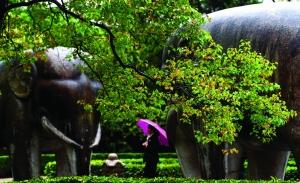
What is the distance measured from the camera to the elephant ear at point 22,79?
31.4 feet

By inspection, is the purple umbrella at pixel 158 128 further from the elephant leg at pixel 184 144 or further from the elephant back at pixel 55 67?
the elephant leg at pixel 184 144

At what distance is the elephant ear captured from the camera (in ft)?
31.4

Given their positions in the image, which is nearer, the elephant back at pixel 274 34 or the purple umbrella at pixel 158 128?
the elephant back at pixel 274 34

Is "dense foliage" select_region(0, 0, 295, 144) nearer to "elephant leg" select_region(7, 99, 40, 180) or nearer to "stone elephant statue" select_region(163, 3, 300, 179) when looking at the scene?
"stone elephant statue" select_region(163, 3, 300, 179)

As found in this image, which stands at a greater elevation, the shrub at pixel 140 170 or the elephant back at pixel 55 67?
the elephant back at pixel 55 67

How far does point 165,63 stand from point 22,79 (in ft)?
7.79

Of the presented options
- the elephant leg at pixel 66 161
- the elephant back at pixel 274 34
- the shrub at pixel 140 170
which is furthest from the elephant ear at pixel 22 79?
the shrub at pixel 140 170

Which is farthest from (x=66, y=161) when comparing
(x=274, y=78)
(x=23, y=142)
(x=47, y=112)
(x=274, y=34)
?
(x=274, y=34)

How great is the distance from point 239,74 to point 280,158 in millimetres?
1866

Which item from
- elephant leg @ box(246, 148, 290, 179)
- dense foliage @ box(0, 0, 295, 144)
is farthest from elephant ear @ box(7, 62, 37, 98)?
elephant leg @ box(246, 148, 290, 179)

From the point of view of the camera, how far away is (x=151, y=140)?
13.4 metres

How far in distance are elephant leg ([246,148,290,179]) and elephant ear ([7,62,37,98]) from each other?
323cm

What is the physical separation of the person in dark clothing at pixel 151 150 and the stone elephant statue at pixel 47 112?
3213mm

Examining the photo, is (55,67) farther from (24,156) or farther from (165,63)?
(165,63)
